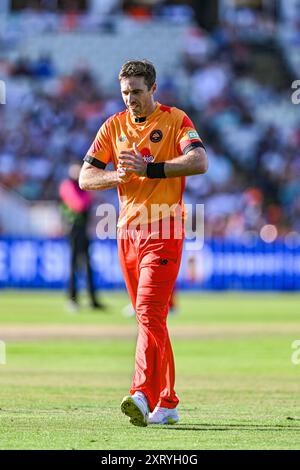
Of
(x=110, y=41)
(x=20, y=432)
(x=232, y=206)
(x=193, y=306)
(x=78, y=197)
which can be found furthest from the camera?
(x=110, y=41)

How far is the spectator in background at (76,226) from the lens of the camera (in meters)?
22.9

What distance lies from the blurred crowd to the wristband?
2327 centimetres

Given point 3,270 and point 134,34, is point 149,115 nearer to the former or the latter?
point 3,270

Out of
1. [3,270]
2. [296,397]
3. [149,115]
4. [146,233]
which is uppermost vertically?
[149,115]

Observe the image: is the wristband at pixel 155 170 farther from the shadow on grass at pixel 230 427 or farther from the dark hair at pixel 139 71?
the shadow on grass at pixel 230 427

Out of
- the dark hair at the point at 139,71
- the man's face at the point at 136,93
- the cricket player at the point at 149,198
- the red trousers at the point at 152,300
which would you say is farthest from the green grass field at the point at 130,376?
the dark hair at the point at 139,71

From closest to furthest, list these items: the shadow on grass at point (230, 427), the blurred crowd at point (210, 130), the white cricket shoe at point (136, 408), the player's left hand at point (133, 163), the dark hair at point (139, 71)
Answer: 1. the white cricket shoe at point (136, 408)
2. the shadow on grass at point (230, 427)
3. the player's left hand at point (133, 163)
4. the dark hair at point (139, 71)
5. the blurred crowd at point (210, 130)

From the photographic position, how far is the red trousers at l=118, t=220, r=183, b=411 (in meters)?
9.23

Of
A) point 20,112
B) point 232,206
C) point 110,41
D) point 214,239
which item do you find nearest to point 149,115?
point 214,239

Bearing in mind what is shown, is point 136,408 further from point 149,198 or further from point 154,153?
point 154,153

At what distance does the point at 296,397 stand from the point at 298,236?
20754 mm

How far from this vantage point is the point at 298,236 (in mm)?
31938

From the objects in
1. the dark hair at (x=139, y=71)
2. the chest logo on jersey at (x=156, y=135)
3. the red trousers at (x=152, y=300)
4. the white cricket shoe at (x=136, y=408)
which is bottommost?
the white cricket shoe at (x=136, y=408)

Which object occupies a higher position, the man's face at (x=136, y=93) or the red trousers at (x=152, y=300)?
the man's face at (x=136, y=93)
